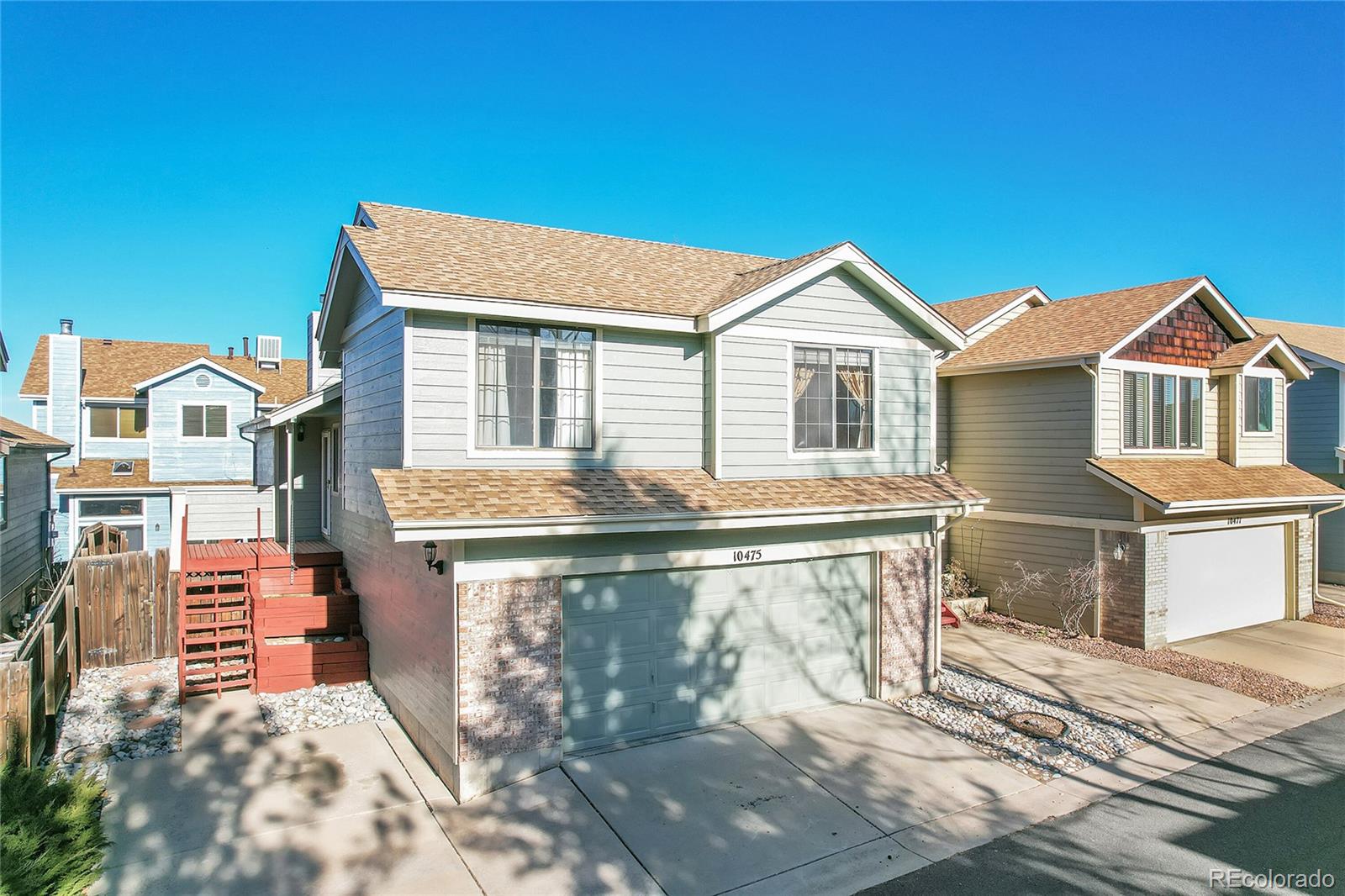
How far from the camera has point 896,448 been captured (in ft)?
37.9

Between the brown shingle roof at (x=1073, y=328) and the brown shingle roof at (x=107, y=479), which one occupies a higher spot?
the brown shingle roof at (x=1073, y=328)

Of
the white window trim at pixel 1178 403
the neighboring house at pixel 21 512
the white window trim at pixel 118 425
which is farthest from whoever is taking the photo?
the white window trim at pixel 118 425

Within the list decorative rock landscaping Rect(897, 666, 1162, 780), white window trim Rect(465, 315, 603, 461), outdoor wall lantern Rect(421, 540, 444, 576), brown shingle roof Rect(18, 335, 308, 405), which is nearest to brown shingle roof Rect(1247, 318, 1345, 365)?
decorative rock landscaping Rect(897, 666, 1162, 780)

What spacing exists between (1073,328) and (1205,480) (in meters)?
3.92

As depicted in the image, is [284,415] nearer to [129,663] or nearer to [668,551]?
[129,663]

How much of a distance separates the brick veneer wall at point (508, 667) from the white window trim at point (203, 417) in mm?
22016

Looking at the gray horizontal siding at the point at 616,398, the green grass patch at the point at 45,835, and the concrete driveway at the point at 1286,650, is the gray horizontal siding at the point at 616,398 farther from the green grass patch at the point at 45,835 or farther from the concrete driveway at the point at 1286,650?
the concrete driveway at the point at 1286,650

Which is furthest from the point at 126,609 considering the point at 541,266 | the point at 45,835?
the point at 541,266

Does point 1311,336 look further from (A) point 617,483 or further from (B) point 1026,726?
(A) point 617,483

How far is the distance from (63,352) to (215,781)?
2294 centimetres

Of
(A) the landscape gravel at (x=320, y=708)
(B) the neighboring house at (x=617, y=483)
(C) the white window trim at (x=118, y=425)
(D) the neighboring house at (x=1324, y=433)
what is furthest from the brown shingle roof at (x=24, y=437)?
(D) the neighboring house at (x=1324, y=433)

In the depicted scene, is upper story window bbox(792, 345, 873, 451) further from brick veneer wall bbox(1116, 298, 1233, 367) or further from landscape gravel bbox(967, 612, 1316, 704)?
brick veneer wall bbox(1116, 298, 1233, 367)

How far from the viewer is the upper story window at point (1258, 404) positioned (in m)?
16.6

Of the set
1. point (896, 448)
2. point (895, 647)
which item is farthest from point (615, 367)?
point (895, 647)
